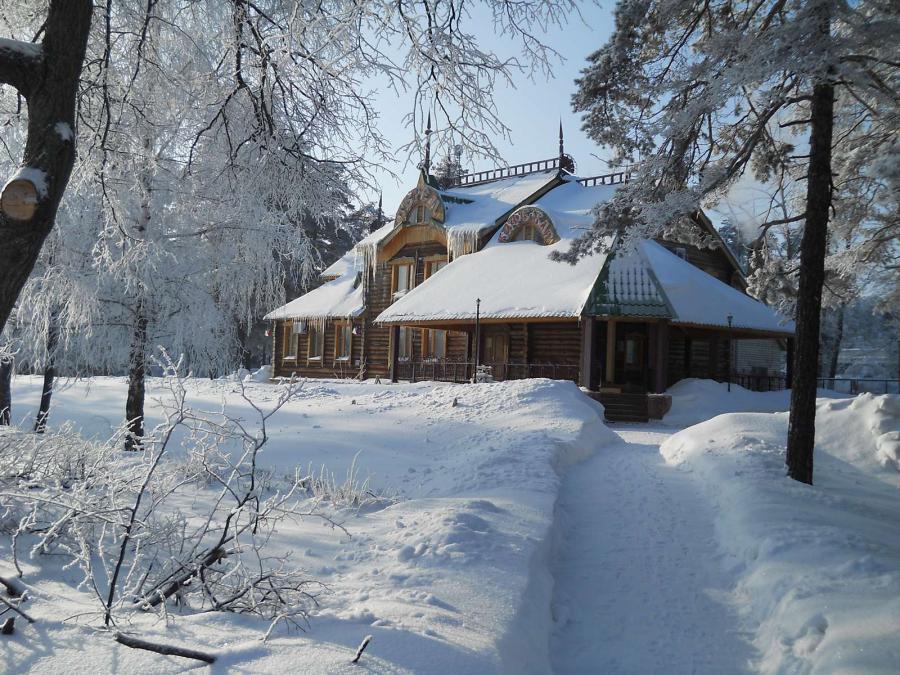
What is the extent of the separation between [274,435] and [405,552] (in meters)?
7.41

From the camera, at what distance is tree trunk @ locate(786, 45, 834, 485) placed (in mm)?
7797

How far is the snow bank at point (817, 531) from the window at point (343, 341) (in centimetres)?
1917

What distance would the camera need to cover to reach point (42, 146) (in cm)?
309

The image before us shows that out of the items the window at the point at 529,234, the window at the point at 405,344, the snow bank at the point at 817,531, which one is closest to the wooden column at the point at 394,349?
the window at the point at 405,344

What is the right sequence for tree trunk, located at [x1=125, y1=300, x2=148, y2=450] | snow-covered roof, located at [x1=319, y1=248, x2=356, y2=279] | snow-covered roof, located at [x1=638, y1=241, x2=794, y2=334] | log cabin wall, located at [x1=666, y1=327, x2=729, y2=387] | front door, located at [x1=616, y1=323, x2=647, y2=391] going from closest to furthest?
tree trunk, located at [x1=125, y1=300, x2=148, y2=450]
snow-covered roof, located at [x1=638, y1=241, x2=794, y2=334]
front door, located at [x1=616, y1=323, x2=647, y2=391]
log cabin wall, located at [x1=666, y1=327, x2=729, y2=387]
snow-covered roof, located at [x1=319, y1=248, x2=356, y2=279]

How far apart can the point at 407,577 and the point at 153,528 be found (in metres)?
1.59

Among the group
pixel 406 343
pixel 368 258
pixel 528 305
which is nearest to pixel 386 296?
pixel 368 258

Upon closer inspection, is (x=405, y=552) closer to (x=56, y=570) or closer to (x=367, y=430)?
(x=56, y=570)

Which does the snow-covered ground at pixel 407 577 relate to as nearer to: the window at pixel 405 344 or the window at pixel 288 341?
the window at pixel 405 344

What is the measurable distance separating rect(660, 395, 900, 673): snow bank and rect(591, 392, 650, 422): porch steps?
21.5ft

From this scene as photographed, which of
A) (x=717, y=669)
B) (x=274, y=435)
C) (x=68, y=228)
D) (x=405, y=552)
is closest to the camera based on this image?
(x=717, y=669)

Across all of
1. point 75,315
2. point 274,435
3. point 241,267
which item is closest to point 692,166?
point 241,267

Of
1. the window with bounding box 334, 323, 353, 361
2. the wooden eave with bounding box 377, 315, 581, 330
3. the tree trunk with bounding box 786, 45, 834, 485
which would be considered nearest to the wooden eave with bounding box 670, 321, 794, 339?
the wooden eave with bounding box 377, 315, 581, 330

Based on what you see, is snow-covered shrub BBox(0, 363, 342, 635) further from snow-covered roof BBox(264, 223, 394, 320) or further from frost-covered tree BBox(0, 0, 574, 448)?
snow-covered roof BBox(264, 223, 394, 320)
